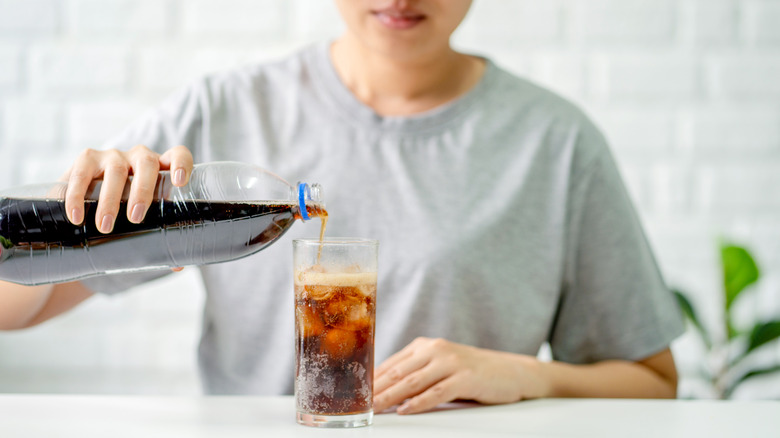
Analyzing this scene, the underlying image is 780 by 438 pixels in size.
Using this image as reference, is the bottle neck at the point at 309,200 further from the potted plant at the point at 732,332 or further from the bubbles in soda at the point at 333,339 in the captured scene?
the potted plant at the point at 732,332

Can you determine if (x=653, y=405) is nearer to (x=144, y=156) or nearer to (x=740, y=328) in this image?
(x=144, y=156)

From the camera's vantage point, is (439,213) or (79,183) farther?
(439,213)

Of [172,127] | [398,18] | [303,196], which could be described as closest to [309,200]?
[303,196]

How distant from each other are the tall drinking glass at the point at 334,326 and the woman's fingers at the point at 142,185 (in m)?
0.14

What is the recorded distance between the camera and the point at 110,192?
704 millimetres

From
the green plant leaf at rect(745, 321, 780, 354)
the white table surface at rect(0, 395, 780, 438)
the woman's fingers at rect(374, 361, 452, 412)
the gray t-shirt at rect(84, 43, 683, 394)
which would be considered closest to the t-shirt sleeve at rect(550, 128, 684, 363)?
the gray t-shirt at rect(84, 43, 683, 394)

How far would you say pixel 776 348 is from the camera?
189 centimetres

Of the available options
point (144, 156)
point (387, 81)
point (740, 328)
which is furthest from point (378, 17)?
point (740, 328)

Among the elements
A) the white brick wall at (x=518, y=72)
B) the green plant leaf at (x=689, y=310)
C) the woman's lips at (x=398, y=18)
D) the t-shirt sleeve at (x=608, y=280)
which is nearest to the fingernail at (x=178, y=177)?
the woman's lips at (x=398, y=18)

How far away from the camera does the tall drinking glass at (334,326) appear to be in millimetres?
691

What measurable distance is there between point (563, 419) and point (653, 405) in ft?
0.49

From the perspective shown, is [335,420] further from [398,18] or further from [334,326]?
[398,18]

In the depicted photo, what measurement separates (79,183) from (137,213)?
70 millimetres

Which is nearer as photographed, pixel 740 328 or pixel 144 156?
pixel 144 156
